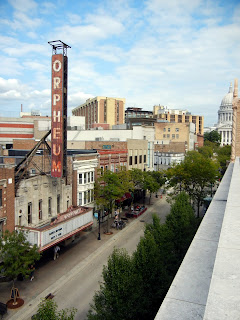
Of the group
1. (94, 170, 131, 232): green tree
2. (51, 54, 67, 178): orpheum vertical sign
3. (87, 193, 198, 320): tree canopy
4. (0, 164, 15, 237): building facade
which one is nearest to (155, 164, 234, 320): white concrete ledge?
(87, 193, 198, 320): tree canopy

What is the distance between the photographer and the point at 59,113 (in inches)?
1133

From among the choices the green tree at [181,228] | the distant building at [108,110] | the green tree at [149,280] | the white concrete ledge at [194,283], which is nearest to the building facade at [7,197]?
the green tree at [149,280]

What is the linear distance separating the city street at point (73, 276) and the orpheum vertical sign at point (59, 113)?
8.77 m

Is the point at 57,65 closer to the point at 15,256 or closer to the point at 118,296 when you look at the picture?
the point at 15,256

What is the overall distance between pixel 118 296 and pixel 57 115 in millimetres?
19743

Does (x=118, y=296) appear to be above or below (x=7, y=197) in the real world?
below

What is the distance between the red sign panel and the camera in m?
28.2

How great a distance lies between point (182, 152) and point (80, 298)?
6855cm

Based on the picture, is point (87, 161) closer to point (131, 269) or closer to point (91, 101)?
point (131, 269)

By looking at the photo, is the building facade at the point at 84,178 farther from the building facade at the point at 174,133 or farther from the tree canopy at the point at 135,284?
the building facade at the point at 174,133

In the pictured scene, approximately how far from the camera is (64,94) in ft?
94.3

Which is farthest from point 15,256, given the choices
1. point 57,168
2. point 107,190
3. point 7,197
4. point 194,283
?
point 107,190

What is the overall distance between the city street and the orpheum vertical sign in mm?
8768

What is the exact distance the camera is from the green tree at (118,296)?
13672 mm
